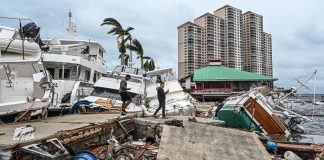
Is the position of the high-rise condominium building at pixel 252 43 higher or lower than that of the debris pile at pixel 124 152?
higher

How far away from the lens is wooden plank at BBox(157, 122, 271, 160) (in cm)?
705

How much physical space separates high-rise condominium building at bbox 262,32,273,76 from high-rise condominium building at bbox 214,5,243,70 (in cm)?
805

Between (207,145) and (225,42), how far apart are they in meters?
88.2

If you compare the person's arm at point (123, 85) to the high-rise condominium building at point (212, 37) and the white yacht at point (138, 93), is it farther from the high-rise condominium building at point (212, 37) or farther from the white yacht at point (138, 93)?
the high-rise condominium building at point (212, 37)

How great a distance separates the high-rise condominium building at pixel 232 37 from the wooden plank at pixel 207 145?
85.4 meters

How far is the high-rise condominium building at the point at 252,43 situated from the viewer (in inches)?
3760

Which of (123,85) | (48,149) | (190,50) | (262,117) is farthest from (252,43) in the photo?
(48,149)

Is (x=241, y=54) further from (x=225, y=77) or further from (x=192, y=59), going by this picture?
(x=225, y=77)

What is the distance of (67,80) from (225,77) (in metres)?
46.8

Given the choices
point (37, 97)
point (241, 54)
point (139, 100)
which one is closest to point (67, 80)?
point (139, 100)

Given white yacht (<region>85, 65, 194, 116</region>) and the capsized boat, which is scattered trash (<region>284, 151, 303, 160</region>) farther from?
the capsized boat

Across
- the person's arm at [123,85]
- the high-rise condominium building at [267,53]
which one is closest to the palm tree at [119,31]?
the person's arm at [123,85]

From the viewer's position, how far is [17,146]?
5.45m

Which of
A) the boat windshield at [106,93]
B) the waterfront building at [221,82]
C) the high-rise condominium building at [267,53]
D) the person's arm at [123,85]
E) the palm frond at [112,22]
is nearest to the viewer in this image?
the person's arm at [123,85]
